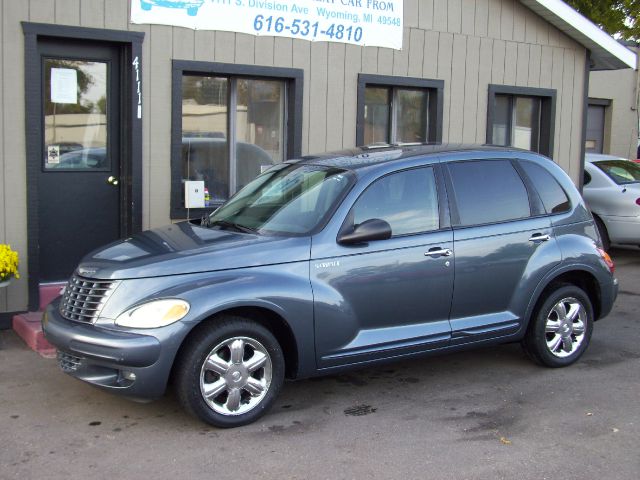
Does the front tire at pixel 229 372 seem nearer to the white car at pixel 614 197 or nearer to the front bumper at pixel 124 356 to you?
the front bumper at pixel 124 356

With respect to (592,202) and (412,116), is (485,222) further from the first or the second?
(592,202)

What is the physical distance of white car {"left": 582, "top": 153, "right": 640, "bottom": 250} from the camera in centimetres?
1160

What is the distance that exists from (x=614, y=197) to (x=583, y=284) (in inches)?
229

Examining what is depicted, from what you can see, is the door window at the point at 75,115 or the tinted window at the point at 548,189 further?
the door window at the point at 75,115

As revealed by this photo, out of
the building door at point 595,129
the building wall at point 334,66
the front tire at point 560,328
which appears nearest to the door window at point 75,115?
the building wall at point 334,66

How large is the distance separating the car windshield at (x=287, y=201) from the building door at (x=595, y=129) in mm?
13404

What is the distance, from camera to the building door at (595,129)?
17.9m

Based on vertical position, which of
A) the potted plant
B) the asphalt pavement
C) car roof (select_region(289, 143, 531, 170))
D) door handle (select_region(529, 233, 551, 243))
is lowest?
the asphalt pavement

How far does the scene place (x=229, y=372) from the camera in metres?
4.89

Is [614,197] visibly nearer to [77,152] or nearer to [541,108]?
[541,108]

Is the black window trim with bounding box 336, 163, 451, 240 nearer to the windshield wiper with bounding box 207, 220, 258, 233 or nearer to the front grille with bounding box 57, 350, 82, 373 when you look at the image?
the windshield wiper with bounding box 207, 220, 258, 233

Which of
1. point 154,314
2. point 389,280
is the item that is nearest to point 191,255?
point 154,314

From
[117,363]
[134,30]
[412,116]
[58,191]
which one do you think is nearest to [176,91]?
[134,30]

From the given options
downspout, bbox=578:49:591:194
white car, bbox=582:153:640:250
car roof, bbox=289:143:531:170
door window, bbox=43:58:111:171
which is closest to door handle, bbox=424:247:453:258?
car roof, bbox=289:143:531:170
